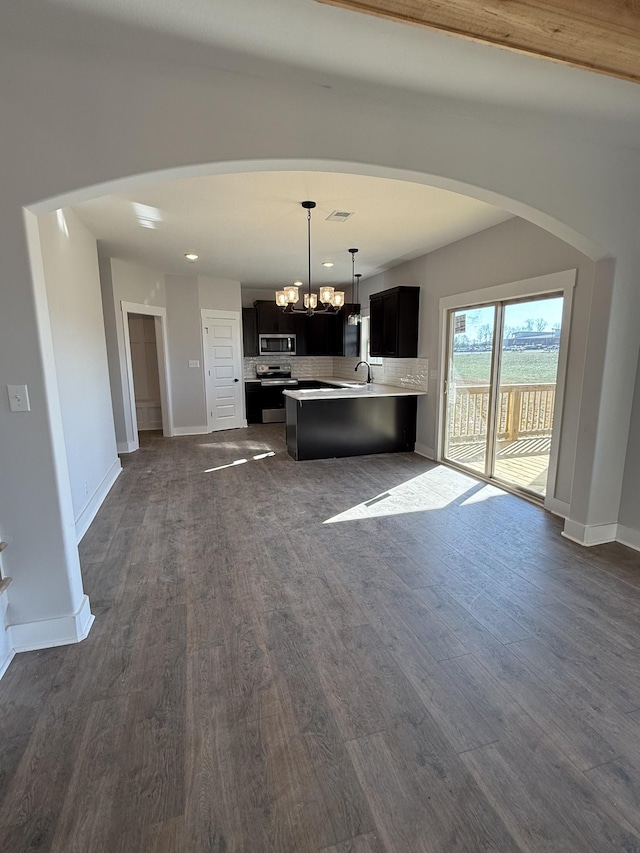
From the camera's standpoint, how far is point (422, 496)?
13.4ft

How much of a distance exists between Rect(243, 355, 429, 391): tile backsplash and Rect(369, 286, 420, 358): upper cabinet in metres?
0.30

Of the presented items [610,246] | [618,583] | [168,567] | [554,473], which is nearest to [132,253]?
[168,567]

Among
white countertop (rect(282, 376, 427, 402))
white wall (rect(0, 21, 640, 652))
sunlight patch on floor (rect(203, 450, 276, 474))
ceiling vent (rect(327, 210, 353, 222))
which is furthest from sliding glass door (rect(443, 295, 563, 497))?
sunlight patch on floor (rect(203, 450, 276, 474))

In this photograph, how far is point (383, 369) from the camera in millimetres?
6766

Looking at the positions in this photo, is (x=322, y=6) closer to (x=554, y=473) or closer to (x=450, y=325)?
(x=554, y=473)

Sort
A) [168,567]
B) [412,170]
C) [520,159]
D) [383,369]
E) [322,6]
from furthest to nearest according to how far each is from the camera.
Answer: [383,369]
[168,567]
[520,159]
[412,170]
[322,6]

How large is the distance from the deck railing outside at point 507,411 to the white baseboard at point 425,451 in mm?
334

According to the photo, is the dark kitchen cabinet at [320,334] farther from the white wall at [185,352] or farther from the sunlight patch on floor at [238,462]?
the sunlight patch on floor at [238,462]

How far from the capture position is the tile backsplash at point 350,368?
5.72 m

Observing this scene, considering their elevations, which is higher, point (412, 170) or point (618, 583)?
point (412, 170)

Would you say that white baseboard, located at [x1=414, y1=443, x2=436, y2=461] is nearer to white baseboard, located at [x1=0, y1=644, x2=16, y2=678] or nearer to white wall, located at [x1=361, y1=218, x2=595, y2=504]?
white wall, located at [x1=361, y1=218, x2=595, y2=504]

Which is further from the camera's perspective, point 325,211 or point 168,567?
point 325,211

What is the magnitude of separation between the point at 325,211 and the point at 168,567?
3.26 metres

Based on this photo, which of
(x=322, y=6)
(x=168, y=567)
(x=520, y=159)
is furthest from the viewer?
(x=168, y=567)
